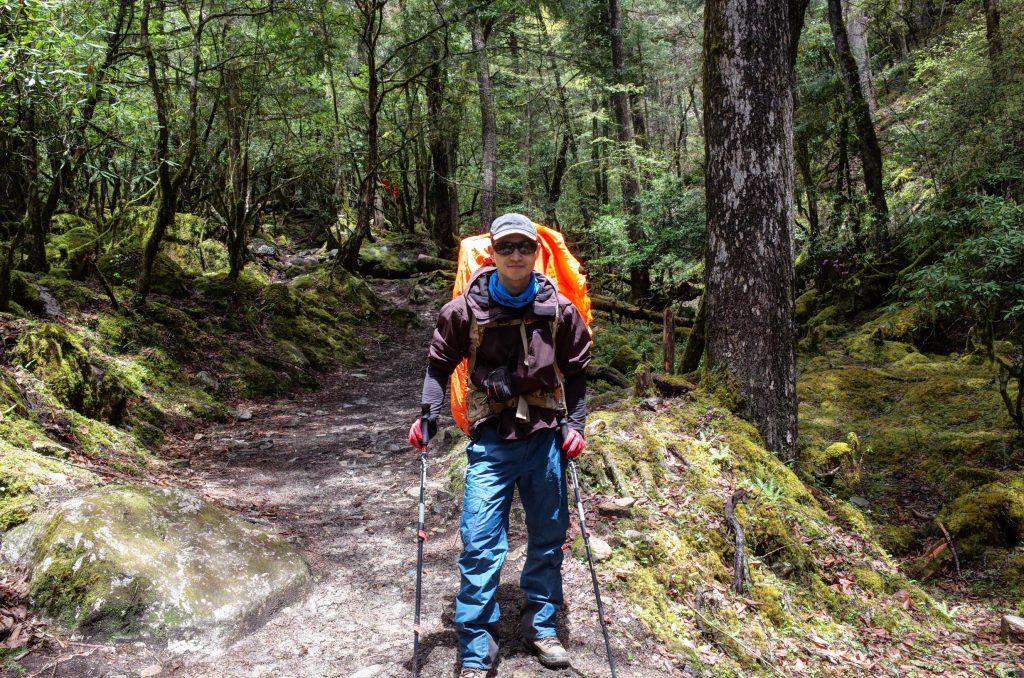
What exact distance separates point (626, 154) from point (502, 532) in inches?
524

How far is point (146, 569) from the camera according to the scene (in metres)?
3.87

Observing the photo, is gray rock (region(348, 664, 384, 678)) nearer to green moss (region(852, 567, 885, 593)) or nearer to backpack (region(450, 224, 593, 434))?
backpack (region(450, 224, 593, 434))

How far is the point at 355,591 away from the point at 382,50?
25.9 m

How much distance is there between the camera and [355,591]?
4496 mm

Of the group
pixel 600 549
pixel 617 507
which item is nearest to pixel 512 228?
pixel 600 549

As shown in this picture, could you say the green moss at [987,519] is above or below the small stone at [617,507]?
below

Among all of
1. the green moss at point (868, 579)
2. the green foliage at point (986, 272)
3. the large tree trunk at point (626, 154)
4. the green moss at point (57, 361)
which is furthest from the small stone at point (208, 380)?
the large tree trunk at point (626, 154)

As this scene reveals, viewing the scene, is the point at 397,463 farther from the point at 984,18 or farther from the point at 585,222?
the point at 585,222

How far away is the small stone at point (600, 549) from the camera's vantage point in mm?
4469

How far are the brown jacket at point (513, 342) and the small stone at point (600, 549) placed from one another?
4.52 feet

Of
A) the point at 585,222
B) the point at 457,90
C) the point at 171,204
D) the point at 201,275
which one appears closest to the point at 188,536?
the point at 171,204

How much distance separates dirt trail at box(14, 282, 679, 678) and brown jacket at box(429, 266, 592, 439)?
4.58ft

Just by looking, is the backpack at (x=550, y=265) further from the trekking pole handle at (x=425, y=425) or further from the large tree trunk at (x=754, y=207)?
the large tree trunk at (x=754, y=207)

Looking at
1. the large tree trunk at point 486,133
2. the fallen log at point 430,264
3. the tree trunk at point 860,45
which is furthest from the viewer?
the fallen log at point 430,264
